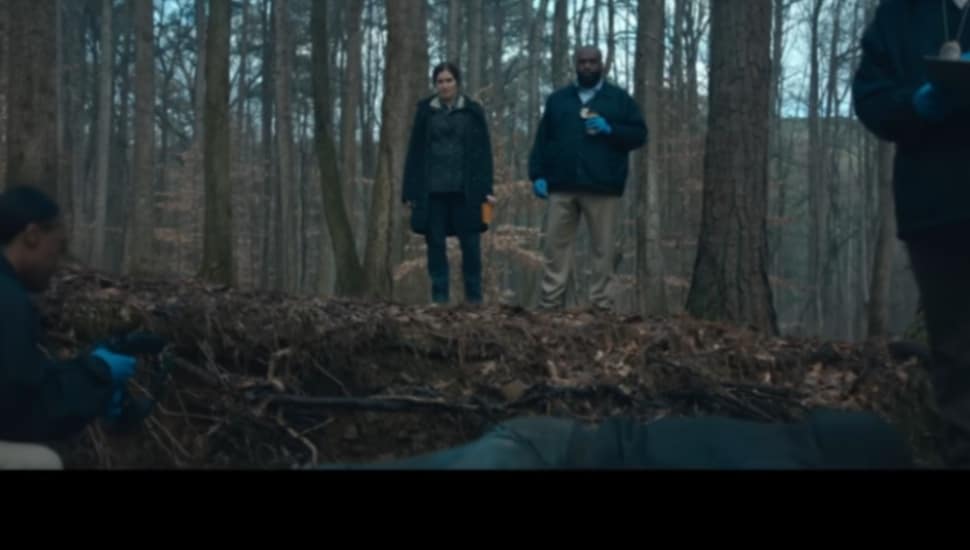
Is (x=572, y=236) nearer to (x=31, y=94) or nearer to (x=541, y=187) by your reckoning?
(x=541, y=187)

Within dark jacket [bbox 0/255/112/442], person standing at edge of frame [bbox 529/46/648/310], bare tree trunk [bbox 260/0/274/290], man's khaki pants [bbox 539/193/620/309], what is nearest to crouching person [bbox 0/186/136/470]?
dark jacket [bbox 0/255/112/442]

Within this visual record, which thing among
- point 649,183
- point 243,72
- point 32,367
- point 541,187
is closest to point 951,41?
point 32,367

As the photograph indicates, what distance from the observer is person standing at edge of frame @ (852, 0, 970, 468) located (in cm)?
318

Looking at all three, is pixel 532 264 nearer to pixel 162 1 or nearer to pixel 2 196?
pixel 162 1

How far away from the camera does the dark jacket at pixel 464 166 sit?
6.82 metres

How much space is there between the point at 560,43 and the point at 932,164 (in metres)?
21.0

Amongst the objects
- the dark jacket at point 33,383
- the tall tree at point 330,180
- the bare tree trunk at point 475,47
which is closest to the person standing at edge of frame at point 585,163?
the tall tree at point 330,180

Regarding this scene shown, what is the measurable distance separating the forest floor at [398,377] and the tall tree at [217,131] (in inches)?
190

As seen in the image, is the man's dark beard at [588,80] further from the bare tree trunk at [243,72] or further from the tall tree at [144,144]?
the bare tree trunk at [243,72]

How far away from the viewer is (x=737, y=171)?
6.03 meters
